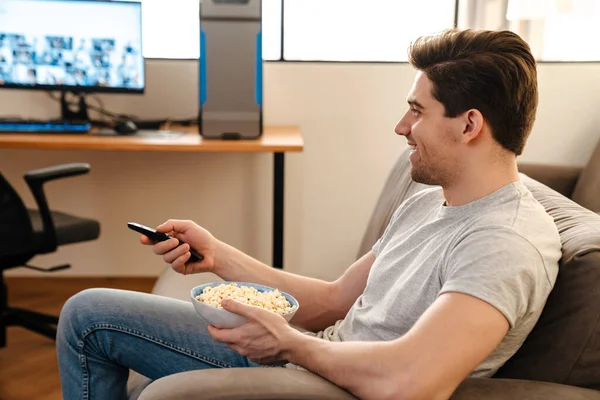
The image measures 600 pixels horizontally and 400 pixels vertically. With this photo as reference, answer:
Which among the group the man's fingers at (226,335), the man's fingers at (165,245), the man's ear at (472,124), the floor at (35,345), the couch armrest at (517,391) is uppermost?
the man's ear at (472,124)

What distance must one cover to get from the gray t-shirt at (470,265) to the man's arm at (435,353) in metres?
0.03

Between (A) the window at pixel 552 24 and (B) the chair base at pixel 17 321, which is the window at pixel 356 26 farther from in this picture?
(B) the chair base at pixel 17 321

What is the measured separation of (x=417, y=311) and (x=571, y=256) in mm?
264

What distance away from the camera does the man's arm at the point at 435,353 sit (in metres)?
1.06

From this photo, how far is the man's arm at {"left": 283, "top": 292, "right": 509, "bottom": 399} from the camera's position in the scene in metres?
1.06

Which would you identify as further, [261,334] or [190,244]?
[190,244]

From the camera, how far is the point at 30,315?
2.74m

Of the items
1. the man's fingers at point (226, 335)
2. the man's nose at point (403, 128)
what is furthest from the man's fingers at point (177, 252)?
the man's nose at point (403, 128)

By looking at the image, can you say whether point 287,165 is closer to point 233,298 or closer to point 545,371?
point 233,298

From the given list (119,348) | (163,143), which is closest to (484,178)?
(119,348)

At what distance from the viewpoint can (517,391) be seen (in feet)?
3.75

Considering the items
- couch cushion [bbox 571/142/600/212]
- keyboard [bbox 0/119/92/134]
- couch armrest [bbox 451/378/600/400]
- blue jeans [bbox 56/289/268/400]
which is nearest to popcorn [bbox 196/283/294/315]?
blue jeans [bbox 56/289/268/400]

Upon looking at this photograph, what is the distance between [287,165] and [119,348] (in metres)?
1.94

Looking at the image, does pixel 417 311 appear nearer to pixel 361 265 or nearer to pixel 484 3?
pixel 361 265
